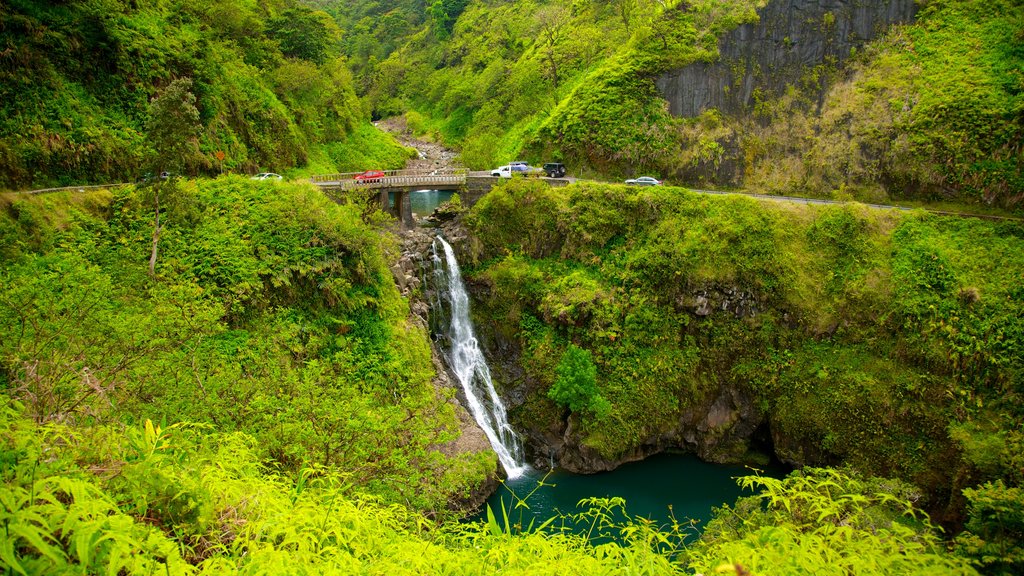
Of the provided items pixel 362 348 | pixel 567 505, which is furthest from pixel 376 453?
pixel 567 505

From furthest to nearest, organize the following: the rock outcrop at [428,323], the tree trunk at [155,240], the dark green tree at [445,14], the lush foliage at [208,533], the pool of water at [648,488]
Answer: the dark green tree at [445,14] → the pool of water at [648,488] → the rock outcrop at [428,323] → the tree trunk at [155,240] → the lush foliage at [208,533]

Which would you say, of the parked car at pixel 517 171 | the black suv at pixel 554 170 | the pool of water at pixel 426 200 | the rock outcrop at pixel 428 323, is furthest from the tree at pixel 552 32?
the rock outcrop at pixel 428 323

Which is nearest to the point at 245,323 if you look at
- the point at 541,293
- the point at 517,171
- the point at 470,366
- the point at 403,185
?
the point at 470,366

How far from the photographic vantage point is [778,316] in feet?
86.7

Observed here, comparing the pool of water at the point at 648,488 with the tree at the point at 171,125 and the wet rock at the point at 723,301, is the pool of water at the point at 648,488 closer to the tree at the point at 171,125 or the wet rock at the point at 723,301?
the wet rock at the point at 723,301

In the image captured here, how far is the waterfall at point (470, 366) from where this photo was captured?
25.0 metres

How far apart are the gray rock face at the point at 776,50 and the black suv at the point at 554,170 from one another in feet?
31.3

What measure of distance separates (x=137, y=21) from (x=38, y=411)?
30.2 meters

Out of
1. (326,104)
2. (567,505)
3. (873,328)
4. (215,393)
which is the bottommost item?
(567,505)

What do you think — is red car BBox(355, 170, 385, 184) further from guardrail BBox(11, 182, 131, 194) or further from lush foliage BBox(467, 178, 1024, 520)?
guardrail BBox(11, 182, 131, 194)

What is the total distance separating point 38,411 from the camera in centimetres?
490

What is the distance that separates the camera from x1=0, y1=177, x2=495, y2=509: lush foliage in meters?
11.0

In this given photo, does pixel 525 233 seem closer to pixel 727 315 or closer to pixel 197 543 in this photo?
pixel 727 315

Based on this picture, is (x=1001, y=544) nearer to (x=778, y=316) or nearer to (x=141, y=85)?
(x=778, y=316)
